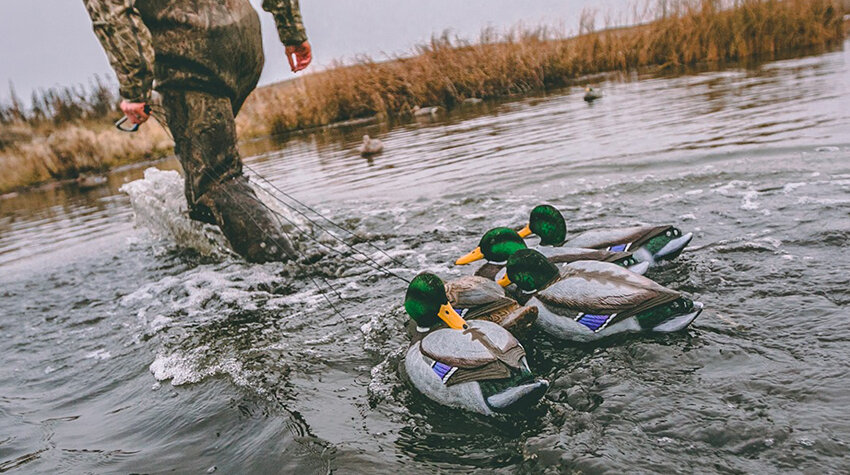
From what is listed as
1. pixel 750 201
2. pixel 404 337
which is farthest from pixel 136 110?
pixel 750 201

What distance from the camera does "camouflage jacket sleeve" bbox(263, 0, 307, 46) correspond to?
5.33 metres

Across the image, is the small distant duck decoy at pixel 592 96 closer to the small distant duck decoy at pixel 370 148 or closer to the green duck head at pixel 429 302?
the small distant duck decoy at pixel 370 148

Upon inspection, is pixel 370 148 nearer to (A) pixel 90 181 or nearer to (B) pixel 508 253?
(B) pixel 508 253

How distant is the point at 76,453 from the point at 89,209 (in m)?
9.71

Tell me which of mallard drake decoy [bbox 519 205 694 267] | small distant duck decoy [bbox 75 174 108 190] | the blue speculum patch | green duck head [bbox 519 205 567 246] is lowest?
the blue speculum patch

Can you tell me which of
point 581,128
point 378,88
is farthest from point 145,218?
point 378,88

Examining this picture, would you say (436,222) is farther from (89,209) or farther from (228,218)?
(89,209)

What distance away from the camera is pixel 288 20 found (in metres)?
5.38

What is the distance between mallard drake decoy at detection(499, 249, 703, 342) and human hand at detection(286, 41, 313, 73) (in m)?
3.17

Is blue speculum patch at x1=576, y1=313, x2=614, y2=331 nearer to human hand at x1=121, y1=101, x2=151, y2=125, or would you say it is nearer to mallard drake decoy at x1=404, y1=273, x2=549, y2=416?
mallard drake decoy at x1=404, y1=273, x2=549, y2=416

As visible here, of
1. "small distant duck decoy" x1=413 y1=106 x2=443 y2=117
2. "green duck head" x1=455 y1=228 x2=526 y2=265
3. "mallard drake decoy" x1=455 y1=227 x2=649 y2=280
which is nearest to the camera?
"mallard drake decoy" x1=455 y1=227 x2=649 y2=280

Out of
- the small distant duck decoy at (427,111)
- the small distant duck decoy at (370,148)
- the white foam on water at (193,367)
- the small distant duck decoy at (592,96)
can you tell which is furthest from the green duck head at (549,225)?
the small distant duck decoy at (427,111)

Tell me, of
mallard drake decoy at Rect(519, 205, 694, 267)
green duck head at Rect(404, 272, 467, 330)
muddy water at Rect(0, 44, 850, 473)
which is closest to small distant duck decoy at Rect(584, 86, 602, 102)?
muddy water at Rect(0, 44, 850, 473)

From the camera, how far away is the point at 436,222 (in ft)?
20.4
